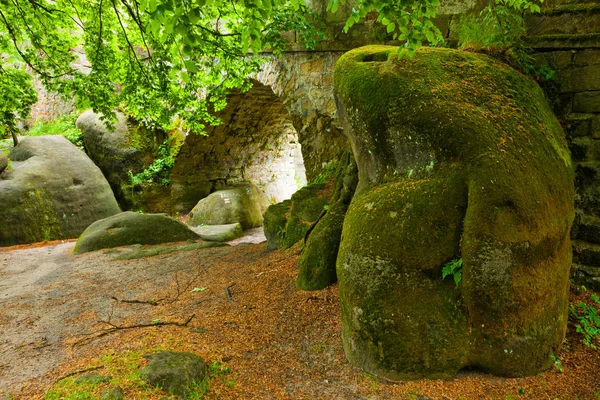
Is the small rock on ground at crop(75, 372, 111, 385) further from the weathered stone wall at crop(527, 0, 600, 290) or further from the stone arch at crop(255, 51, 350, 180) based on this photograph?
the stone arch at crop(255, 51, 350, 180)

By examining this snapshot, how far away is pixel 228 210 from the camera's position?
1137 centimetres

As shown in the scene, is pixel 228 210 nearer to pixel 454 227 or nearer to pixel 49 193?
pixel 49 193

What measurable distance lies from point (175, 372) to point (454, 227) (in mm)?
2064

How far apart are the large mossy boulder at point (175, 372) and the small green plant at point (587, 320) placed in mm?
2799

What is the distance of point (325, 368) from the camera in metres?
2.42

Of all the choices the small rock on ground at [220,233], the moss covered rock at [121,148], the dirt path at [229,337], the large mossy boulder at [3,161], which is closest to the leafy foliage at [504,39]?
the dirt path at [229,337]

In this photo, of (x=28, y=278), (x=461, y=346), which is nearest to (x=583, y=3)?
(x=461, y=346)

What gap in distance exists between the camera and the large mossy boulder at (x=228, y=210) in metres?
11.3

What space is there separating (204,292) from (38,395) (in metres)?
1.95

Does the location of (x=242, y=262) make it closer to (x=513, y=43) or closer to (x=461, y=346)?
(x=461, y=346)

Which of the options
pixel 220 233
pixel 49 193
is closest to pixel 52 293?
pixel 220 233

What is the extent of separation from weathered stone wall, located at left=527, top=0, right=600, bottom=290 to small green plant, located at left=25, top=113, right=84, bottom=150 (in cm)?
1309

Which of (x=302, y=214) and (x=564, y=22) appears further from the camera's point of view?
(x=302, y=214)

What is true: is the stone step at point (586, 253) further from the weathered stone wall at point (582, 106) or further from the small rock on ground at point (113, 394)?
the small rock on ground at point (113, 394)
